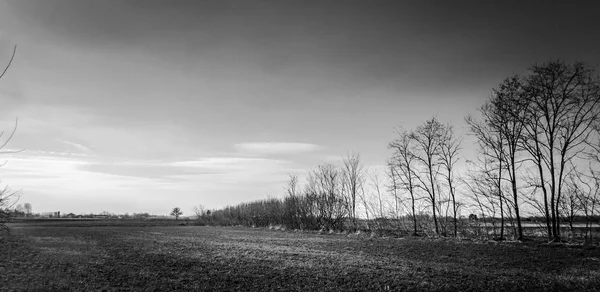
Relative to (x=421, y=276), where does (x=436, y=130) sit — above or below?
above

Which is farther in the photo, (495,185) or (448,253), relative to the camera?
(495,185)

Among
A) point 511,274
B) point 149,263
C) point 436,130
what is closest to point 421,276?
point 511,274

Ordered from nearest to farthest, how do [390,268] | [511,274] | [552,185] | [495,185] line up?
[511,274]
[390,268]
[552,185]
[495,185]

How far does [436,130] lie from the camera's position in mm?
33000

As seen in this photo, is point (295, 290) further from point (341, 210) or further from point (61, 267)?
point (341, 210)

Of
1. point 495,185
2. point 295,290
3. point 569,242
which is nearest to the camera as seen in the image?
point 295,290

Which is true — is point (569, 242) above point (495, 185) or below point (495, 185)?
below

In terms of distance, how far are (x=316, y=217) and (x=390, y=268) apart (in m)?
34.9

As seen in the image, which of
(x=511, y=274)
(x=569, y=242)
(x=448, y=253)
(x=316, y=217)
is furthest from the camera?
(x=316, y=217)

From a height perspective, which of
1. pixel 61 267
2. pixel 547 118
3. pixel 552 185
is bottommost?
pixel 61 267

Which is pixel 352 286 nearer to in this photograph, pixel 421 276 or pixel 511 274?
pixel 421 276

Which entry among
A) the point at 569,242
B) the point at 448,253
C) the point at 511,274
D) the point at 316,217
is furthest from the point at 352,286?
the point at 316,217

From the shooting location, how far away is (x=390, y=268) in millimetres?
14719

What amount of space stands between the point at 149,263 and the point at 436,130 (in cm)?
2525
